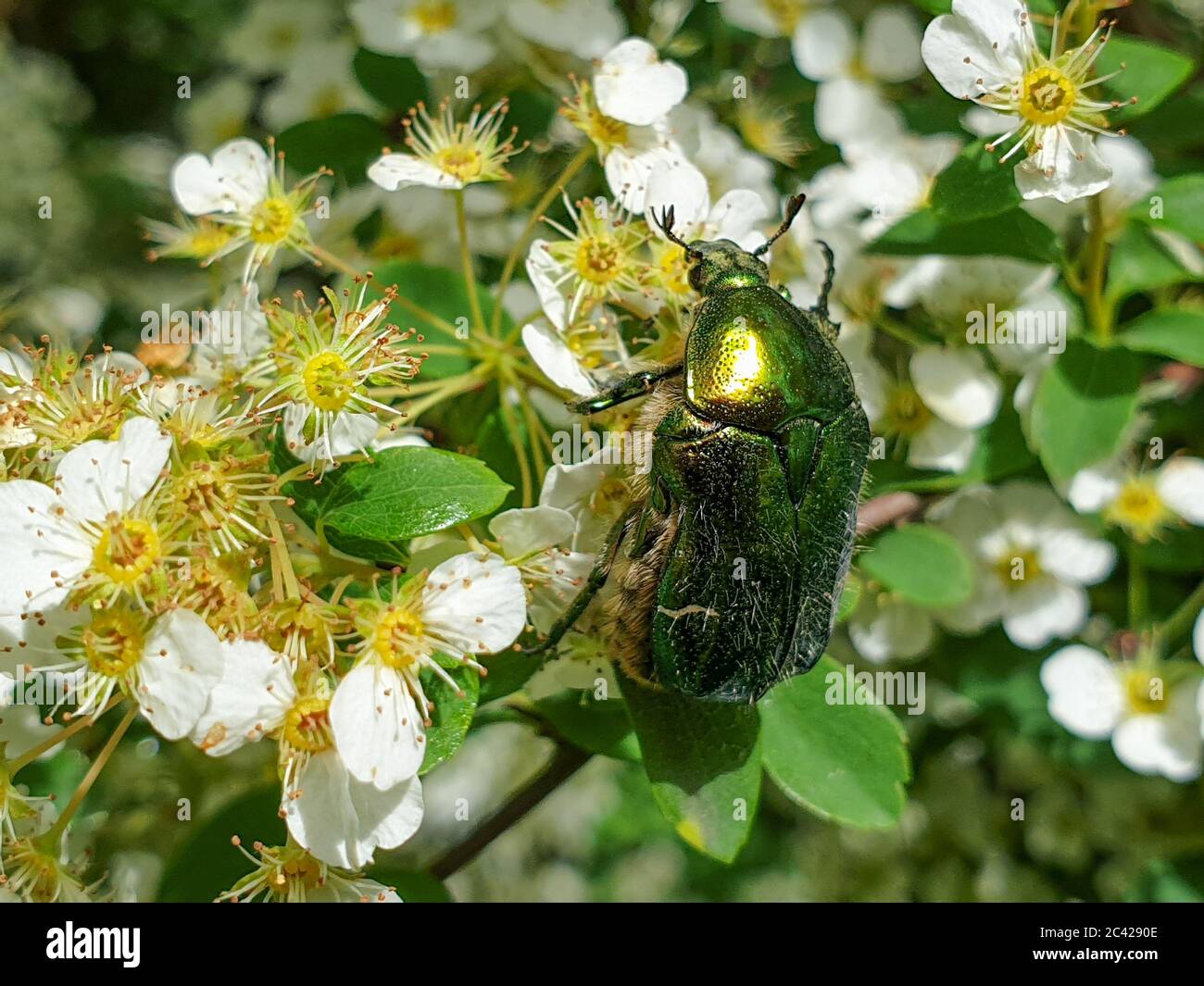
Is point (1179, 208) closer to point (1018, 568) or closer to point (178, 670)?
point (1018, 568)

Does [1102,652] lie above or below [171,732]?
below

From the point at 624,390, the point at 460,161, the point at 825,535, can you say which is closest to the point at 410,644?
the point at 624,390

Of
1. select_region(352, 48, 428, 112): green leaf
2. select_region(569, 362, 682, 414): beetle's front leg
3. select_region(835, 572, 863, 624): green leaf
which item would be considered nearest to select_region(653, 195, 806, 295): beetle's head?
select_region(569, 362, 682, 414): beetle's front leg

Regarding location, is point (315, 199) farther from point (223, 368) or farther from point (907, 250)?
point (907, 250)

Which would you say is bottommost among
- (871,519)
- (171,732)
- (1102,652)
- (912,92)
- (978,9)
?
(1102,652)

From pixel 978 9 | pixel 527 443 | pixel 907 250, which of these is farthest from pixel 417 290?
pixel 978 9

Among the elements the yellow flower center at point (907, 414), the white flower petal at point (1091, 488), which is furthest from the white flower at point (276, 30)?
the white flower petal at point (1091, 488)
